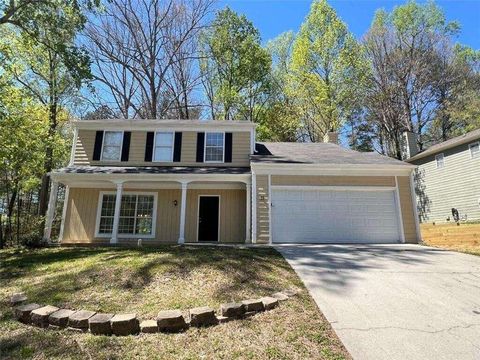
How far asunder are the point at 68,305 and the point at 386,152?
26506 millimetres

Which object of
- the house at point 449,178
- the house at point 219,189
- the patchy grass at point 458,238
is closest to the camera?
the patchy grass at point 458,238

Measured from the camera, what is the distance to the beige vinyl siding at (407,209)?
1108 centimetres

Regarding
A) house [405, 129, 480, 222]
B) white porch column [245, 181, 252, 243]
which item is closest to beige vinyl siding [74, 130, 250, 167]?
white porch column [245, 181, 252, 243]

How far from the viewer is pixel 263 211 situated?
11023mm

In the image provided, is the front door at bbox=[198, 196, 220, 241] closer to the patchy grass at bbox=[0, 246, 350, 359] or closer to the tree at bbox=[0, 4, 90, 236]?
the patchy grass at bbox=[0, 246, 350, 359]

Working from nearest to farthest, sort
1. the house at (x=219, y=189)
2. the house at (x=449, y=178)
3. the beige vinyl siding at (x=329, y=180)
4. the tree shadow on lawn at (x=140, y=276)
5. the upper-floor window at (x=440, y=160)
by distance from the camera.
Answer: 1. the tree shadow on lawn at (x=140, y=276)
2. the house at (x=219, y=189)
3. the beige vinyl siding at (x=329, y=180)
4. the house at (x=449, y=178)
5. the upper-floor window at (x=440, y=160)

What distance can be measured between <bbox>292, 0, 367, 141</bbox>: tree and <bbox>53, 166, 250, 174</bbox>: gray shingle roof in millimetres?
11473

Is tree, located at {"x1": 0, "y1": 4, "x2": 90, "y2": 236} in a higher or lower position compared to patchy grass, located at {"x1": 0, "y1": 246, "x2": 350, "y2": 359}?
higher

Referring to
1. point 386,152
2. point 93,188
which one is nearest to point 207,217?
→ point 93,188

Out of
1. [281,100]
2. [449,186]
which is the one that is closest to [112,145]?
[281,100]

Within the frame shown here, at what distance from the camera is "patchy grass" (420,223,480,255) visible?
9.74m

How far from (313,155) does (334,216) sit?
113 inches

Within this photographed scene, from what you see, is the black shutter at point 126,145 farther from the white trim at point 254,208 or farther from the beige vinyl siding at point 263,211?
the beige vinyl siding at point 263,211

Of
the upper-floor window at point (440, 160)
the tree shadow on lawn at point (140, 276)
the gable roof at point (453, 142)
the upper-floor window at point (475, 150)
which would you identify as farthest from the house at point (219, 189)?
the upper-floor window at point (440, 160)
